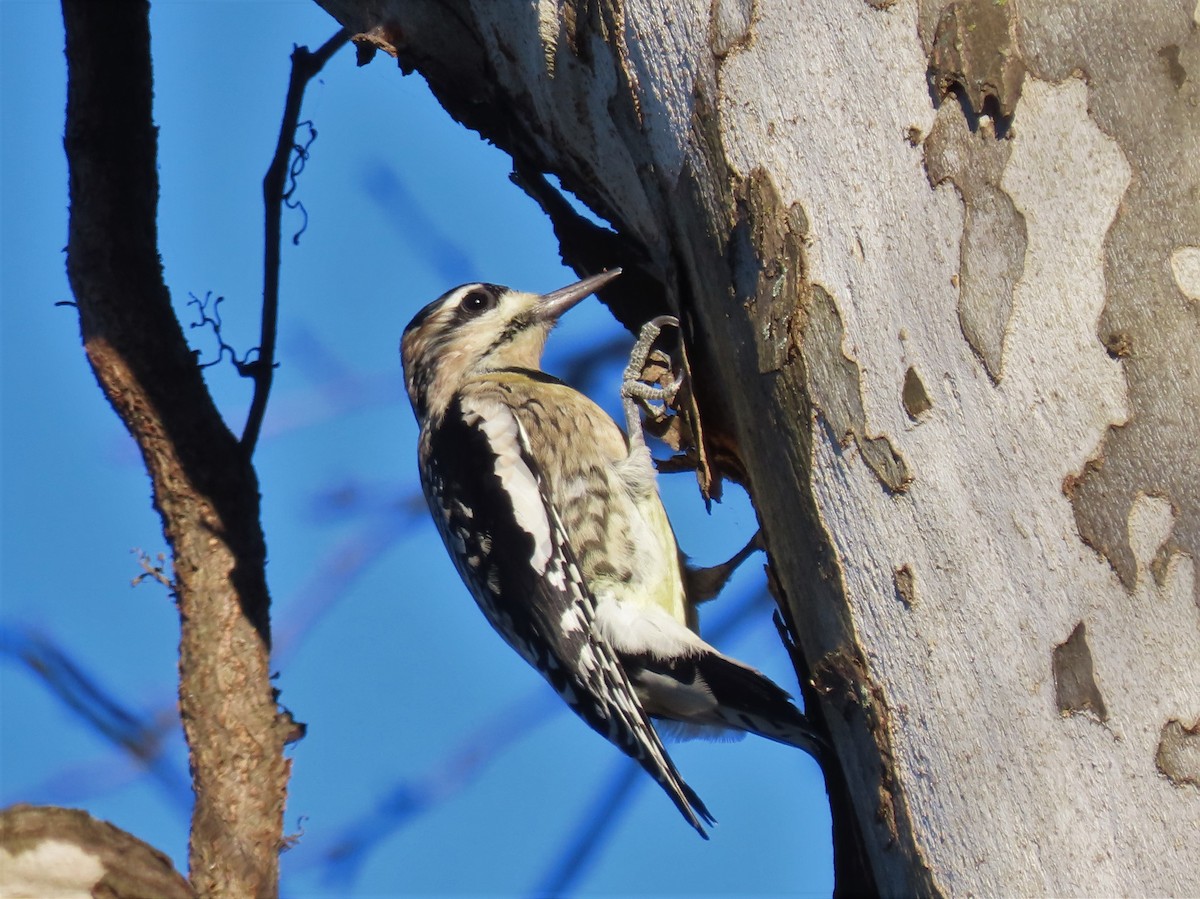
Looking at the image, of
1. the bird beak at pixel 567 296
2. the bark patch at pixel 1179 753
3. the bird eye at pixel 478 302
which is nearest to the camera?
the bark patch at pixel 1179 753

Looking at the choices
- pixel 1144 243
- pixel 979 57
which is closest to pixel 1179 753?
pixel 1144 243

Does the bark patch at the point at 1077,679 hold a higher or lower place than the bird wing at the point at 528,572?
lower

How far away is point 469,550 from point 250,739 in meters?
0.81

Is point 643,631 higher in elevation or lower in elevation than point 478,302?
lower

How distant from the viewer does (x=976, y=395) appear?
5.91 feet

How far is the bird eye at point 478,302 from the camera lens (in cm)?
414

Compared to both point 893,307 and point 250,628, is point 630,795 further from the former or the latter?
point 893,307

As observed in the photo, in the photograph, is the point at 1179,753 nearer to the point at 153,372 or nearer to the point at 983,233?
the point at 983,233

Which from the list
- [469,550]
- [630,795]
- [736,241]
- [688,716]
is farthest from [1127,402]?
[630,795]

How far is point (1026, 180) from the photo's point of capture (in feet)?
5.99

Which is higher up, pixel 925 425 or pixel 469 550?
pixel 469 550

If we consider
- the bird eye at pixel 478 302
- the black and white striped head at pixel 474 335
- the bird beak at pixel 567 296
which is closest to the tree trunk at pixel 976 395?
the bird beak at pixel 567 296

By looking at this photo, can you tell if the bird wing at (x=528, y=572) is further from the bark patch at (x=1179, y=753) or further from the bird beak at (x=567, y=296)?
the bark patch at (x=1179, y=753)

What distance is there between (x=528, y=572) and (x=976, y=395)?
1686 mm
